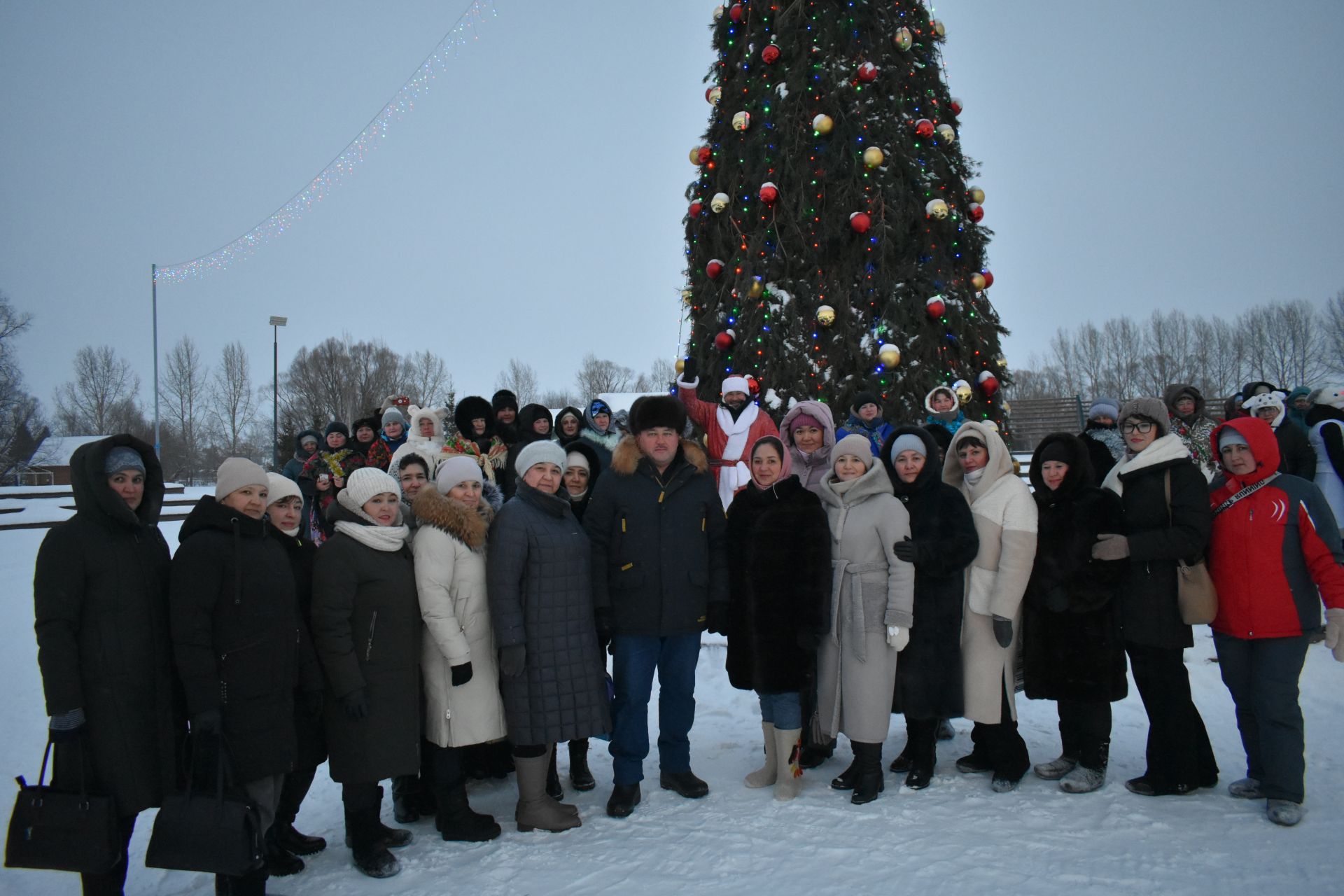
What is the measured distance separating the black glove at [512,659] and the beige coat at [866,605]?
5.45ft

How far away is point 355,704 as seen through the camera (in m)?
3.23

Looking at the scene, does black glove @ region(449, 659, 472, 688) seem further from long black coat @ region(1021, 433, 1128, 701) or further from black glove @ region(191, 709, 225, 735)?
long black coat @ region(1021, 433, 1128, 701)

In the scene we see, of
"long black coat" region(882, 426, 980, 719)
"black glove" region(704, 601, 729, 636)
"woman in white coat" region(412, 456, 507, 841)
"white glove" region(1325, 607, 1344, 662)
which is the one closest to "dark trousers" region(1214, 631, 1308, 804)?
"white glove" region(1325, 607, 1344, 662)

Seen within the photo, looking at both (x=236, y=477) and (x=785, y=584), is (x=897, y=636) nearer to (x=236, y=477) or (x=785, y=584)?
(x=785, y=584)

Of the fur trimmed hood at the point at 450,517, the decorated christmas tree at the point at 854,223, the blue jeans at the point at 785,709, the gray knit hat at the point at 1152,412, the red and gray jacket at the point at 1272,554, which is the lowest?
the blue jeans at the point at 785,709

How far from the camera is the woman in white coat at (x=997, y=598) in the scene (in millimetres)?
3955

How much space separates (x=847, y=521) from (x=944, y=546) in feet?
1.68

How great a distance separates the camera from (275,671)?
3041 millimetres

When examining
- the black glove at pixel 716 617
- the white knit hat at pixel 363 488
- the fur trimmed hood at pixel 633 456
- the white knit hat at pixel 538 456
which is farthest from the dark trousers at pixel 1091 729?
the white knit hat at pixel 363 488

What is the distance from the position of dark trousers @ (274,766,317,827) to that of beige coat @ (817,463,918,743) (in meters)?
2.64

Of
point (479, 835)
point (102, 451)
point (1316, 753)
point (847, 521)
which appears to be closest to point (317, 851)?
point (479, 835)

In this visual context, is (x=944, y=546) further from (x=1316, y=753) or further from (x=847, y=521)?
(x=1316, y=753)

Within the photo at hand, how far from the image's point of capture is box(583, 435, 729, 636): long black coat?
402cm

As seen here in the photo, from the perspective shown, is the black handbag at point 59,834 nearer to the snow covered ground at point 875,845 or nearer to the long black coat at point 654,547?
the snow covered ground at point 875,845
